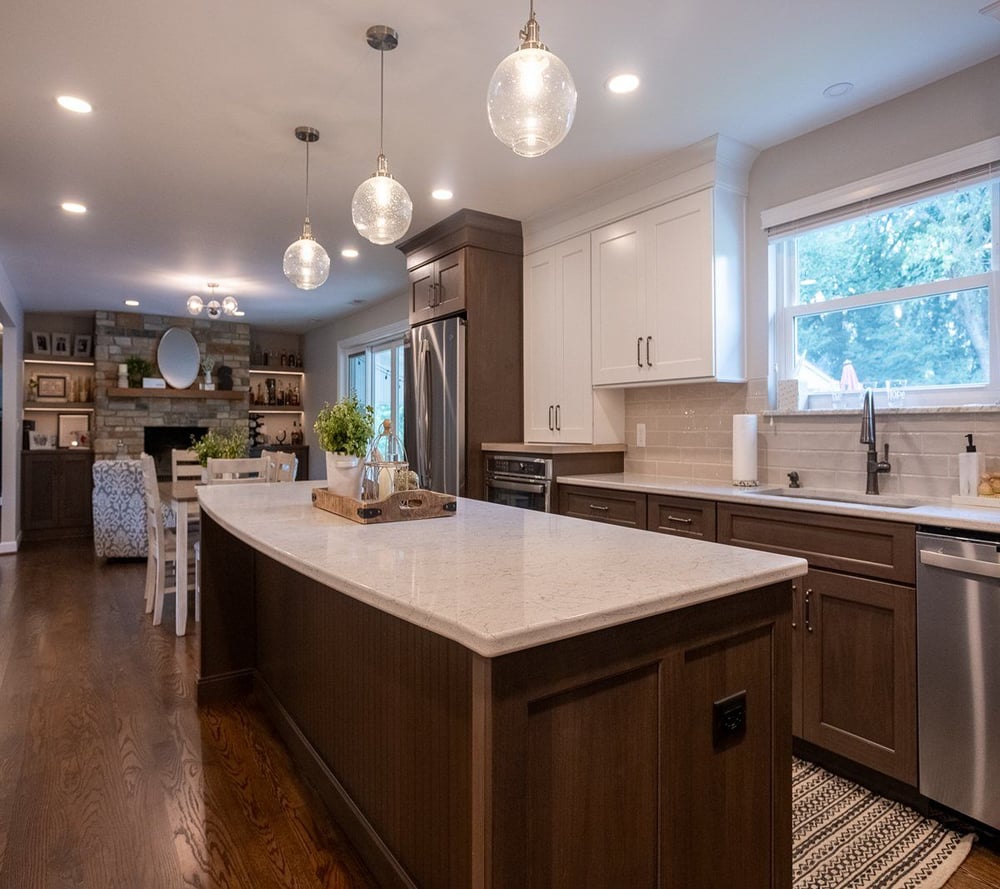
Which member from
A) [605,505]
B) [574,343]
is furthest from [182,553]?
[574,343]

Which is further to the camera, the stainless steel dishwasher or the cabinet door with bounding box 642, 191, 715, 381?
the cabinet door with bounding box 642, 191, 715, 381

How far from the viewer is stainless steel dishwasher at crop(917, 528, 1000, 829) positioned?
6.11 ft

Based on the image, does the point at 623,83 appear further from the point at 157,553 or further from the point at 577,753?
the point at 157,553

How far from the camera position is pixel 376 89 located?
2551 mm

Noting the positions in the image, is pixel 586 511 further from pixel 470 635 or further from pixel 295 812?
pixel 470 635

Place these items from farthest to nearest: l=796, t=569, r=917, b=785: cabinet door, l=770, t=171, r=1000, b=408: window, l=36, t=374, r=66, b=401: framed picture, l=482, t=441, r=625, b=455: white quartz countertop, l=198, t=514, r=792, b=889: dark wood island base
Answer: l=36, t=374, r=66, b=401: framed picture < l=482, t=441, r=625, b=455: white quartz countertop < l=770, t=171, r=1000, b=408: window < l=796, t=569, r=917, b=785: cabinet door < l=198, t=514, r=792, b=889: dark wood island base

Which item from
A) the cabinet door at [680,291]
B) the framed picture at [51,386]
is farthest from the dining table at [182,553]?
the framed picture at [51,386]

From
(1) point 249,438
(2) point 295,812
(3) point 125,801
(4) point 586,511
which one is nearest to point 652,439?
(4) point 586,511

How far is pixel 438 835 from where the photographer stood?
4.45 ft

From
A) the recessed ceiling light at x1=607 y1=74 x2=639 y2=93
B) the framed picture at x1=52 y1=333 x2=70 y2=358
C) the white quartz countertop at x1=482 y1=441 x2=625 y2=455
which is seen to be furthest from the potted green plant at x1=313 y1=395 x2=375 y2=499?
the framed picture at x1=52 y1=333 x2=70 y2=358

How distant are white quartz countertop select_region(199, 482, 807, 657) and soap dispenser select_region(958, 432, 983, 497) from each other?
4.72 ft

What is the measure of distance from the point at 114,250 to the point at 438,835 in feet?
17.0

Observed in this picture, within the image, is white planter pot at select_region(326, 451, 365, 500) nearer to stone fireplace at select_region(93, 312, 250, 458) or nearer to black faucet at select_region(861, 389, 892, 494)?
black faucet at select_region(861, 389, 892, 494)

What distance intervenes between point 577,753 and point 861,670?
5.44ft
